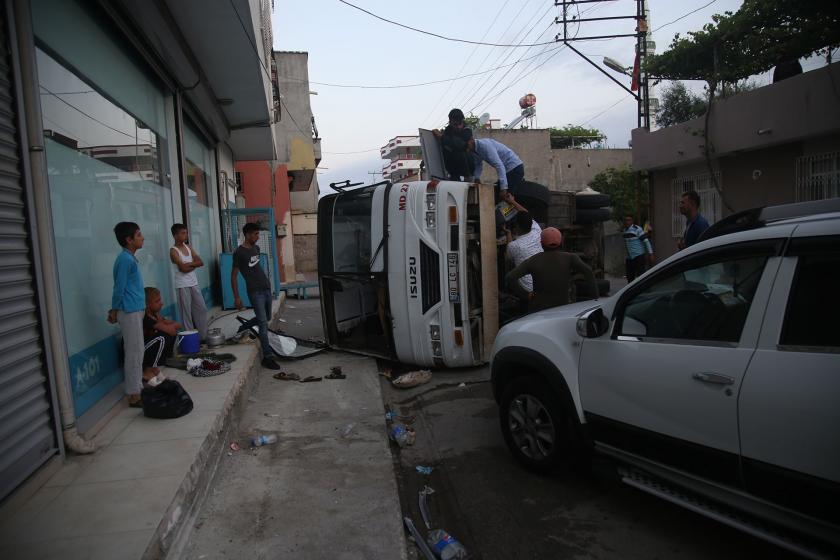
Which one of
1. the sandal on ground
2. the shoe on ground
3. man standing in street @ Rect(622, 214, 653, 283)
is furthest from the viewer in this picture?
man standing in street @ Rect(622, 214, 653, 283)

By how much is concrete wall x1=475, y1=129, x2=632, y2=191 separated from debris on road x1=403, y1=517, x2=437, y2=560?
31.1 m

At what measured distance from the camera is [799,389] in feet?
7.56

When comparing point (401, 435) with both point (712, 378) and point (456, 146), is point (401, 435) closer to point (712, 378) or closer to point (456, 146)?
point (712, 378)

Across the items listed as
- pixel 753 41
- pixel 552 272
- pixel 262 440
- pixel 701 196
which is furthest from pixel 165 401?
pixel 753 41

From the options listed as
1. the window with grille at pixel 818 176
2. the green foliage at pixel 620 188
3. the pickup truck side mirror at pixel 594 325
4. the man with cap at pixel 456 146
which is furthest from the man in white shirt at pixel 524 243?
the green foliage at pixel 620 188

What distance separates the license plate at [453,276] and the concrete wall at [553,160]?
27.8 meters

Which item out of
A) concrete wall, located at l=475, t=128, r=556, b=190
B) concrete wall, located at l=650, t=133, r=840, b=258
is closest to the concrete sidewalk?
concrete wall, located at l=650, t=133, r=840, b=258

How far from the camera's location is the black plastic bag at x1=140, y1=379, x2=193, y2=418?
14.1 ft

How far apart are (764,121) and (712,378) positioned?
11123 mm

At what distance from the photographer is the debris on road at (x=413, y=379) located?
6438 millimetres

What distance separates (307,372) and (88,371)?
9.80 feet

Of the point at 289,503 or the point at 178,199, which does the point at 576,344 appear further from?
the point at 178,199

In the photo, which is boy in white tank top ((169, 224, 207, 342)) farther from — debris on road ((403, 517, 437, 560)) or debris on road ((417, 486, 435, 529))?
debris on road ((403, 517, 437, 560))

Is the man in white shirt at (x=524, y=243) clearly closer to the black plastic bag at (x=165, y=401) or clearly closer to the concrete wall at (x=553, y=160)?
the black plastic bag at (x=165, y=401)
